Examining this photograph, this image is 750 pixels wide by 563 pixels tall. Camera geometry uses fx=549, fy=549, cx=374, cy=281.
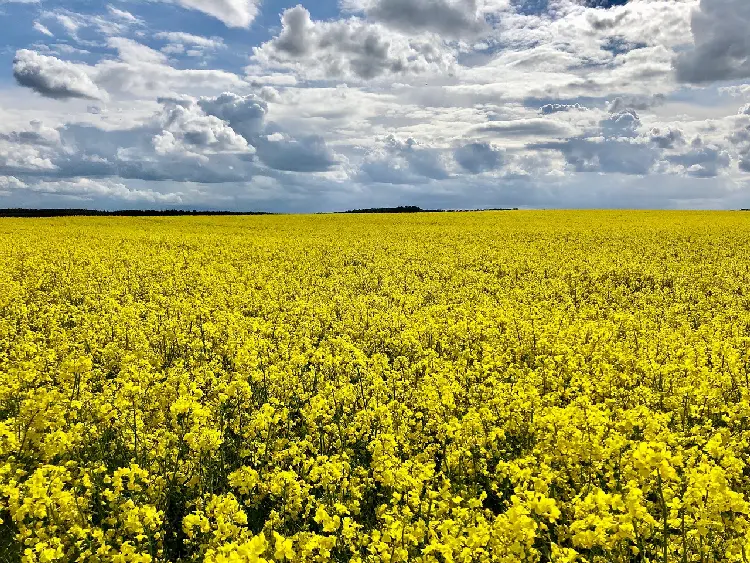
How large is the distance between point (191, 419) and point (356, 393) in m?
A: 2.61

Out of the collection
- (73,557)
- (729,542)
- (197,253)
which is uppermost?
(197,253)

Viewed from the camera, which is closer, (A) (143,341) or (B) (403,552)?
(B) (403,552)

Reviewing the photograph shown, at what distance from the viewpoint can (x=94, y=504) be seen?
5.82m

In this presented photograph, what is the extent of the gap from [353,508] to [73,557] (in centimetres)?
268

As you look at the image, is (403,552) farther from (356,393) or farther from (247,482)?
(356,393)

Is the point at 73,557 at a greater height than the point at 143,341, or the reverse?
the point at 143,341

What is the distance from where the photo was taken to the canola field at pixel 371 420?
15.8ft

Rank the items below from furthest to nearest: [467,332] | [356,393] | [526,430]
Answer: [467,332] < [356,393] < [526,430]

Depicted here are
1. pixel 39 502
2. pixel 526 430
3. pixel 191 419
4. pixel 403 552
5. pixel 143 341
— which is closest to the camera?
pixel 403 552

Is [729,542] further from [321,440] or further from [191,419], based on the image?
[191,419]

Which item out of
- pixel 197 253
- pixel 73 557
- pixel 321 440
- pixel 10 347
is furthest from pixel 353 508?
pixel 197 253

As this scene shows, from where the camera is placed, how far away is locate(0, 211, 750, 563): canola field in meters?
4.82

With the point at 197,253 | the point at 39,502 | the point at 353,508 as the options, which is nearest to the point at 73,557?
the point at 39,502

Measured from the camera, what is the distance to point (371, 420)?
7465 mm
